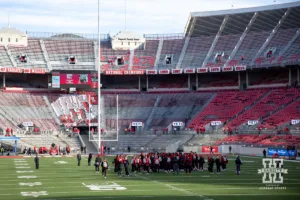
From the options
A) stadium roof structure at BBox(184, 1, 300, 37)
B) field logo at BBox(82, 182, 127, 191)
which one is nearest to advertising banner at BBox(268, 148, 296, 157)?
field logo at BBox(82, 182, 127, 191)

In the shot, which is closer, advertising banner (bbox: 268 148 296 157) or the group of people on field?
the group of people on field

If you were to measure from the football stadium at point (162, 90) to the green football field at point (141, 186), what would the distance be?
1610cm

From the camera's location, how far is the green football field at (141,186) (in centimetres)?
2153

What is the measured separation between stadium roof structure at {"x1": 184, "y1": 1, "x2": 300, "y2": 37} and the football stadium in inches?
5.0

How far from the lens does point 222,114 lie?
62344mm

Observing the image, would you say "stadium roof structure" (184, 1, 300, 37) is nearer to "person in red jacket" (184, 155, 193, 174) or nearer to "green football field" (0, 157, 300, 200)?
"green football field" (0, 157, 300, 200)

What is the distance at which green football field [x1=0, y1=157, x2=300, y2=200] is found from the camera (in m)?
21.5

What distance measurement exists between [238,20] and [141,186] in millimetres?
48513

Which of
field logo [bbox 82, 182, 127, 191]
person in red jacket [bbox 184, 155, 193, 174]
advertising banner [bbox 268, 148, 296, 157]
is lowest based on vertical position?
field logo [bbox 82, 182, 127, 191]

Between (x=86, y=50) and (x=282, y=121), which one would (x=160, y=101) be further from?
(x=282, y=121)

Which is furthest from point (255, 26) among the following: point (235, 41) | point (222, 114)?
point (222, 114)

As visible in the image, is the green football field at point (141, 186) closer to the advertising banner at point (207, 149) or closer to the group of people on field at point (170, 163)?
the group of people on field at point (170, 163)

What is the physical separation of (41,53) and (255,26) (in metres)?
26.7

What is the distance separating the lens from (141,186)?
25.0 meters
